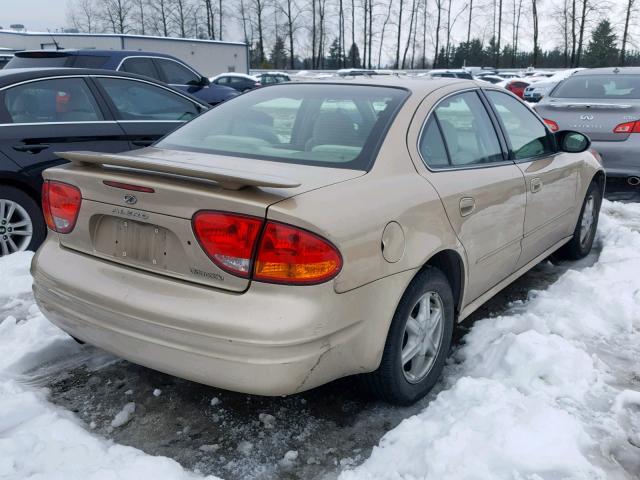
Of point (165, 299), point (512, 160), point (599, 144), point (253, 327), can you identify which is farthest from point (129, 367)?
point (599, 144)

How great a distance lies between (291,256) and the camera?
223 cm

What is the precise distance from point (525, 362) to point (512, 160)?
1289mm

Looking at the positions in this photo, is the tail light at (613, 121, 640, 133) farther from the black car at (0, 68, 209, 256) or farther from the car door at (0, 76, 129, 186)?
the car door at (0, 76, 129, 186)

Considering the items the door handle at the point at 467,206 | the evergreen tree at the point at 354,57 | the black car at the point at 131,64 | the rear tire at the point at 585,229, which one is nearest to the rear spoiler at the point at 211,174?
the door handle at the point at 467,206

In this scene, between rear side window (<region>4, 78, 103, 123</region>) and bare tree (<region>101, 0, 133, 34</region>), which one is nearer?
rear side window (<region>4, 78, 103, 123</region>)

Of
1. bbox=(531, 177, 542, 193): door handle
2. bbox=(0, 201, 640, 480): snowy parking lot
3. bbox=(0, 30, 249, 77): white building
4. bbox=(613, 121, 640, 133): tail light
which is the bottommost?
bbox=(0, 201, 640, 480): snowy parking lot

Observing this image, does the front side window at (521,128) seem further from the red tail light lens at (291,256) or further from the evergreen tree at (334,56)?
the evergreen tree at (334,56)

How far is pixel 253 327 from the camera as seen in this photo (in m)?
2.21

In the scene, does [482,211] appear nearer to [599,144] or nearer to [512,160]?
[512,160]

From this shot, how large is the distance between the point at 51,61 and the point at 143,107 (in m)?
4.03

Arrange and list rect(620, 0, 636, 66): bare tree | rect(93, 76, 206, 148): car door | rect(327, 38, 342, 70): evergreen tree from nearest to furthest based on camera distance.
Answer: rect(93, 76, 206, 148): car door → rect(620, 0, 636, 66): bare tree → rect(327, 38, 342, 70): evergreen tree

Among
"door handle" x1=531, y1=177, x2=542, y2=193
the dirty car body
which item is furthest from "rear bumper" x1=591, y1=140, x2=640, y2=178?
the dirty car body

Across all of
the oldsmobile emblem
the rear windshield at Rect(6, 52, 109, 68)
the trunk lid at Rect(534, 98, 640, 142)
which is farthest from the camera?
the rear windshield at Rect(6, 52, 109, 68)

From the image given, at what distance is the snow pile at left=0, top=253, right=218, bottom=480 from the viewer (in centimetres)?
229
